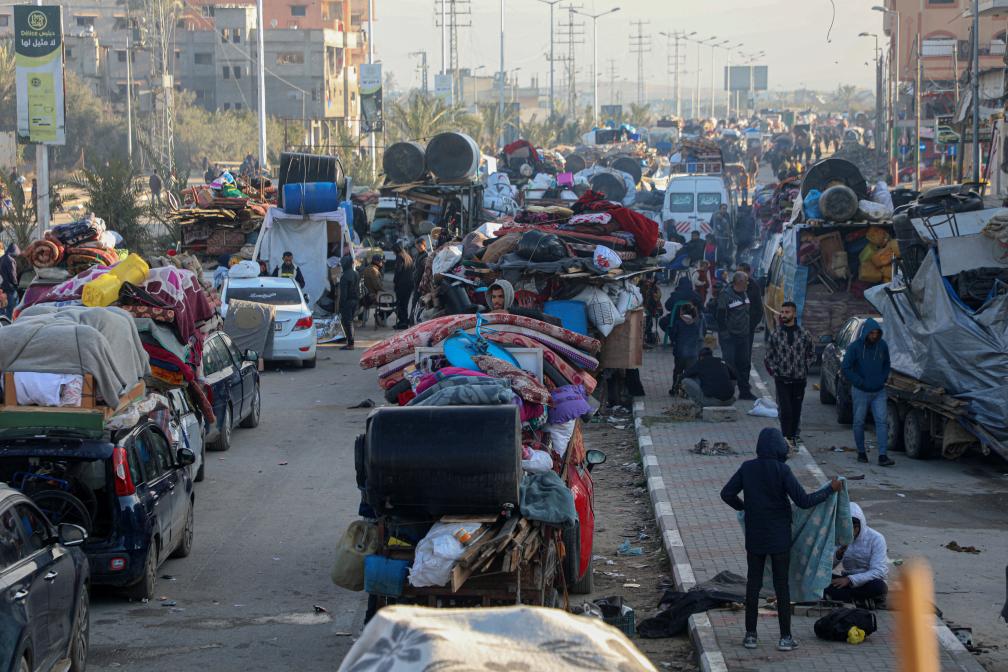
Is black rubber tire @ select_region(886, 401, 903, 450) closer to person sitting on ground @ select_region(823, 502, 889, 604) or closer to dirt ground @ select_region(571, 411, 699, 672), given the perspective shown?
dirt ground @ select_region(571, 411, 699, 672)

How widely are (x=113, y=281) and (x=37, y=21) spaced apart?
17.0 metres

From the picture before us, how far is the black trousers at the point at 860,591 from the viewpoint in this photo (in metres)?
9.73

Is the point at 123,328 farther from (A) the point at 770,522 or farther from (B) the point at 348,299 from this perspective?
(B) the point at 348,299

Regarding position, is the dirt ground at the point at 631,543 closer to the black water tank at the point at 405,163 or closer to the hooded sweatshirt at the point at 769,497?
the hooded sweatshirt at the point at 769,497

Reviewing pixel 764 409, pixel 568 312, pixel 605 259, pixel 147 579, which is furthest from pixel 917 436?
pixel 147 579

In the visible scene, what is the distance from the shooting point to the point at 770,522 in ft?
29.5

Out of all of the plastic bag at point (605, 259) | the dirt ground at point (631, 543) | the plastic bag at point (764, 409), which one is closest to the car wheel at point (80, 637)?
the dirt ground at point (631, 543)

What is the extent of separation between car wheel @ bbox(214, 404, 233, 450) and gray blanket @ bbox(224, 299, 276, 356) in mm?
5932

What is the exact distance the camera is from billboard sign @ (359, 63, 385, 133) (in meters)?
57.0

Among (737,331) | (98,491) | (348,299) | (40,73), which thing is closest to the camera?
(98,491)

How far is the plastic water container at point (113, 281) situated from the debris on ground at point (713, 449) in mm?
6401

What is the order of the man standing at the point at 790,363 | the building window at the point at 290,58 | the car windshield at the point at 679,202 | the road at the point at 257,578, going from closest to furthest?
the road at the point at 257,578
the man standing at the point at 790,363
the car windshield at the point at 679,202
the building window at the point at 290,58

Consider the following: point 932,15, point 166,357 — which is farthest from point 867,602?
point 932,15

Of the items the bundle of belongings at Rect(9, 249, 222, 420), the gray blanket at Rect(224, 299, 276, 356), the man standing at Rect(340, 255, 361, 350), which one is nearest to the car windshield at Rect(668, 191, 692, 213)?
the man standing at Rect(340, 255, 361, 350)
